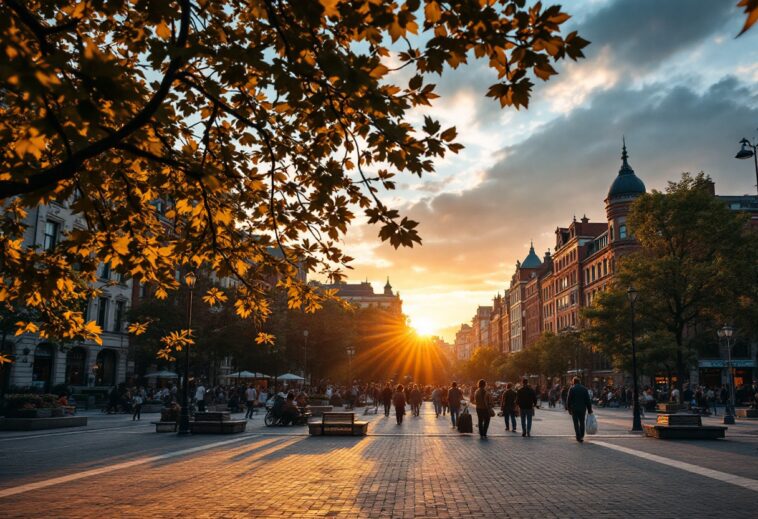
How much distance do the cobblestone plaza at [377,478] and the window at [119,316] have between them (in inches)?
1308

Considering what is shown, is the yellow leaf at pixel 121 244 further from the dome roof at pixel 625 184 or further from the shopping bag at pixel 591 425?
the dome roof at pixel 625 184

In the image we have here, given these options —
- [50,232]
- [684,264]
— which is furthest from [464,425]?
[50,232]

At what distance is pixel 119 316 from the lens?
50.5m

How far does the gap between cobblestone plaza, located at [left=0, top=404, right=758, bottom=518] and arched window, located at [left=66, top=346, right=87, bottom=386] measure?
28.5 metres

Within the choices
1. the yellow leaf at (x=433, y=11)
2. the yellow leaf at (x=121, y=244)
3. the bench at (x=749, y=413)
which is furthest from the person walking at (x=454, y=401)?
the yellow leaf at (x=433, y=11)

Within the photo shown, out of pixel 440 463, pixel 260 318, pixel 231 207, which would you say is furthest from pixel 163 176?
pixel 440 463

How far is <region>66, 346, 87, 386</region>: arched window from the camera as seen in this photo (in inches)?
1743

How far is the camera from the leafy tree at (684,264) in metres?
35.5

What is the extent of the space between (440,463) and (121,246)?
8.70 m

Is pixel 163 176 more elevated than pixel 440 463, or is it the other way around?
pixel 163 176

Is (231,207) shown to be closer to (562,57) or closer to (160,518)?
(160,518)

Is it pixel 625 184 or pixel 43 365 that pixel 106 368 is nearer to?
pixel 43 365

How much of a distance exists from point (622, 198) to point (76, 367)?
172 feet

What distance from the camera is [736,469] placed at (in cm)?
1182
